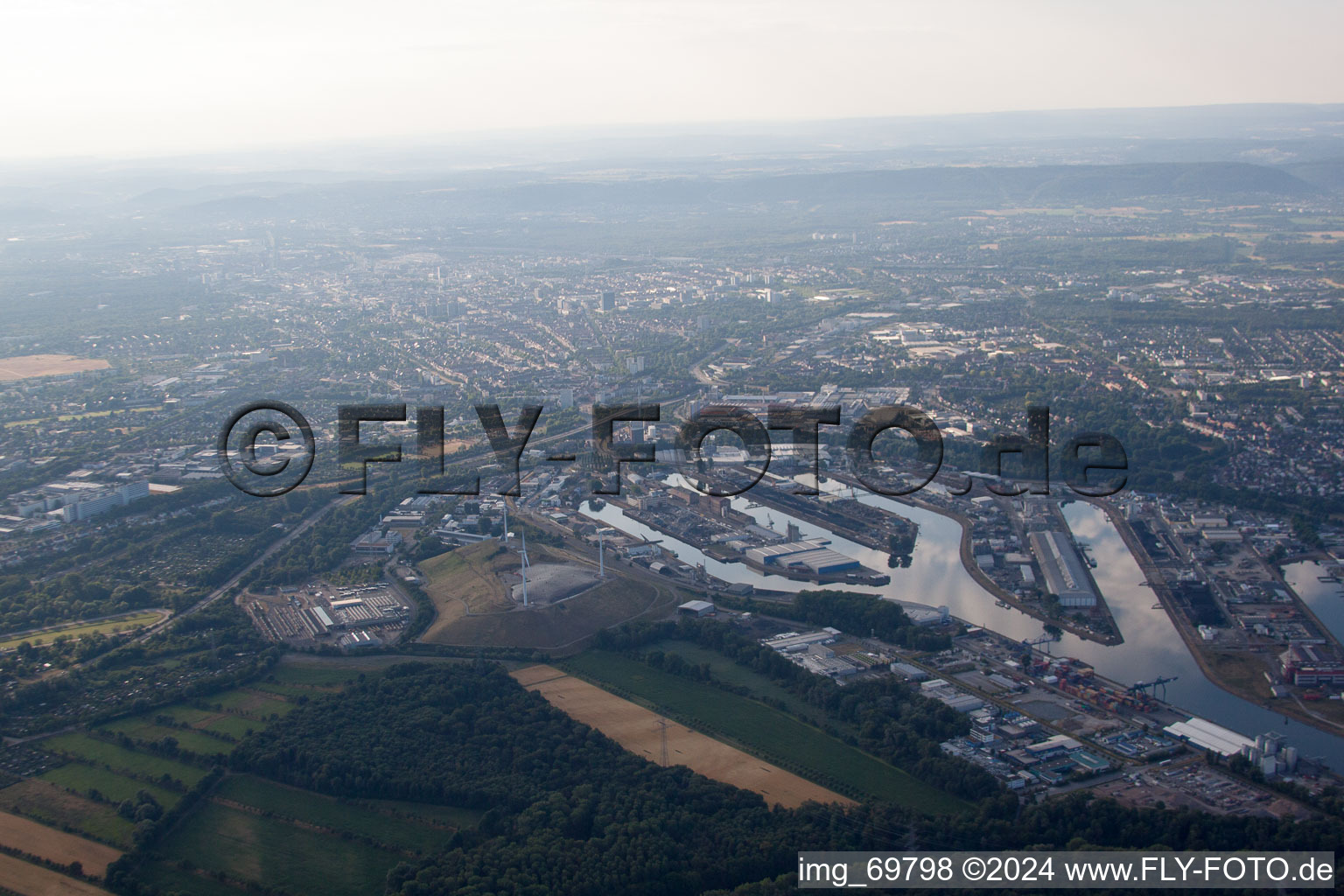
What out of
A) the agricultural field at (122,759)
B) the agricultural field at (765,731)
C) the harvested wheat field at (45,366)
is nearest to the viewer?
the agricultural field at (765,731)

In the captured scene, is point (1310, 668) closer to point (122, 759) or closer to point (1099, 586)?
point (1099, 586)

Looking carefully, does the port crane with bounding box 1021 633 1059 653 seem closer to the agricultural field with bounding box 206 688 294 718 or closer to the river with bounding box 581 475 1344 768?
the river with bounding box 581 475 1344 768

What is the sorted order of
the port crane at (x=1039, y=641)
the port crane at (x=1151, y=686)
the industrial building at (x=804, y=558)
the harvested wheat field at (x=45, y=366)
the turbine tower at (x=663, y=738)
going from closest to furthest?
1. the turbine tower at (x=663, y=738)
2. the port crane at (x=1151, y=686)
3. the port crane at (x=1039, y=641)
4. the industrial building at (x=804, y=558)
5. the harvested wheat field at (x=45, y=366)

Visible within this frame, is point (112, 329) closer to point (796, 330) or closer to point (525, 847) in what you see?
point (796, 330)

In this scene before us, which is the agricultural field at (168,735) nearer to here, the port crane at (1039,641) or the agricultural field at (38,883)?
the agricultural field at (38,883)

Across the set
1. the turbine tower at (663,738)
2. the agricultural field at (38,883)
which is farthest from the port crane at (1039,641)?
the agricultural field at (38,883)

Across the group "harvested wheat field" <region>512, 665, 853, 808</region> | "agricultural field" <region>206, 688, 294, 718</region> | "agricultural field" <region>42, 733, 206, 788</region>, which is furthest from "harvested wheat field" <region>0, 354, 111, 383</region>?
"harvested wheat field" <region>512, 665, 853, 808</region>

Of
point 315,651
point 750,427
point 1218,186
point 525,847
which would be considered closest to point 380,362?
point 750,427
